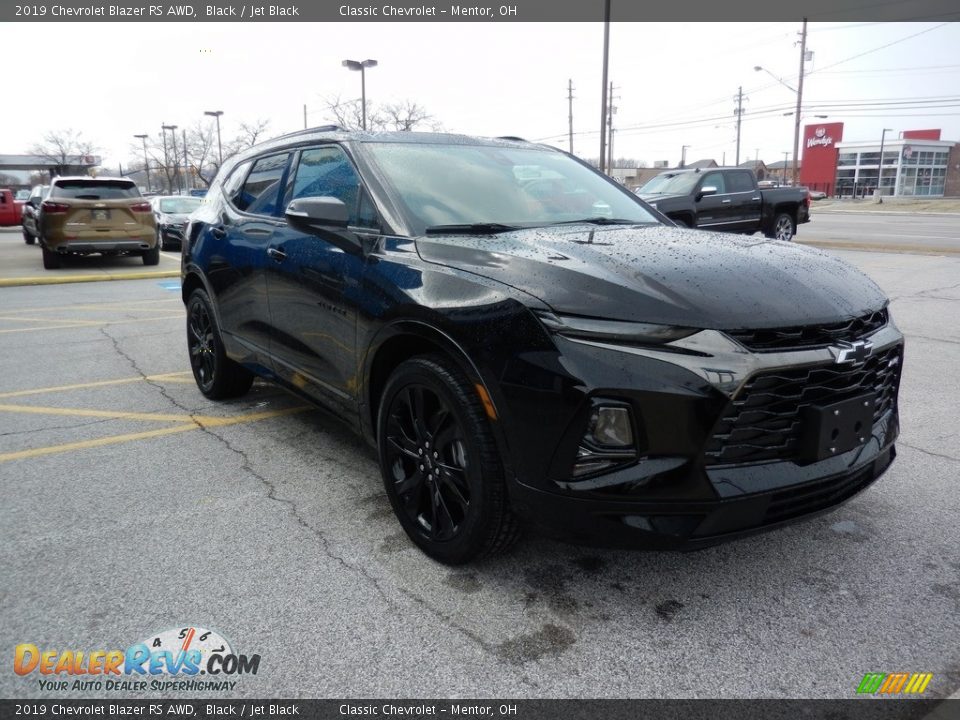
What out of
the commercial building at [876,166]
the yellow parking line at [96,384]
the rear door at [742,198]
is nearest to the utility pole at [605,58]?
the rear door at [742,198]

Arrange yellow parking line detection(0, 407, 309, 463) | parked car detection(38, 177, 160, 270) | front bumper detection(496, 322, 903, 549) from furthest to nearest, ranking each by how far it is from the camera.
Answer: parked car detection(38, 177, 160, 270)
yellow parking line detection(0, 407, 309, 463)
front bumper detection(496, 322, 903, 549)

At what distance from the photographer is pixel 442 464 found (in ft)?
9.30

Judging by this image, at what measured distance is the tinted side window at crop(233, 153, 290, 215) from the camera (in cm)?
434

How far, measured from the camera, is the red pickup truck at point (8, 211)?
30281 millimetres

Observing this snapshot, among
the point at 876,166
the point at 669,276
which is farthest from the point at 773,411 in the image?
the point at 876,166

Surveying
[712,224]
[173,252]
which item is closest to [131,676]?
[712,224]

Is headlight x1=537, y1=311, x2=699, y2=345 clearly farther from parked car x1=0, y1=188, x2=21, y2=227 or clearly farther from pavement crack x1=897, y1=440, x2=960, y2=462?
parked car x1=0, y1=188, x2=21, y2=227

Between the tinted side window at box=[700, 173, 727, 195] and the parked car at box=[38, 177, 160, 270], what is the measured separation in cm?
1154

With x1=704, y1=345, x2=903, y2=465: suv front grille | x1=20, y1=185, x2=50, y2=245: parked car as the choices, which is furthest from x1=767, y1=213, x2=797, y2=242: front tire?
x1=20, y1=185, x2=50, y2=245: parked car

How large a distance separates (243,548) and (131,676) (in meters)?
0.82

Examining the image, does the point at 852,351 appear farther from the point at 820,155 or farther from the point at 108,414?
the point at 820,155

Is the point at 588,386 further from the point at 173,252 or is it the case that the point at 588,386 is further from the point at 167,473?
the point at 173,252

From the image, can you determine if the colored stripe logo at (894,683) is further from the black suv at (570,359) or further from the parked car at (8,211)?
the parked car at (8,211)

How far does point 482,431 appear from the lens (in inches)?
102
